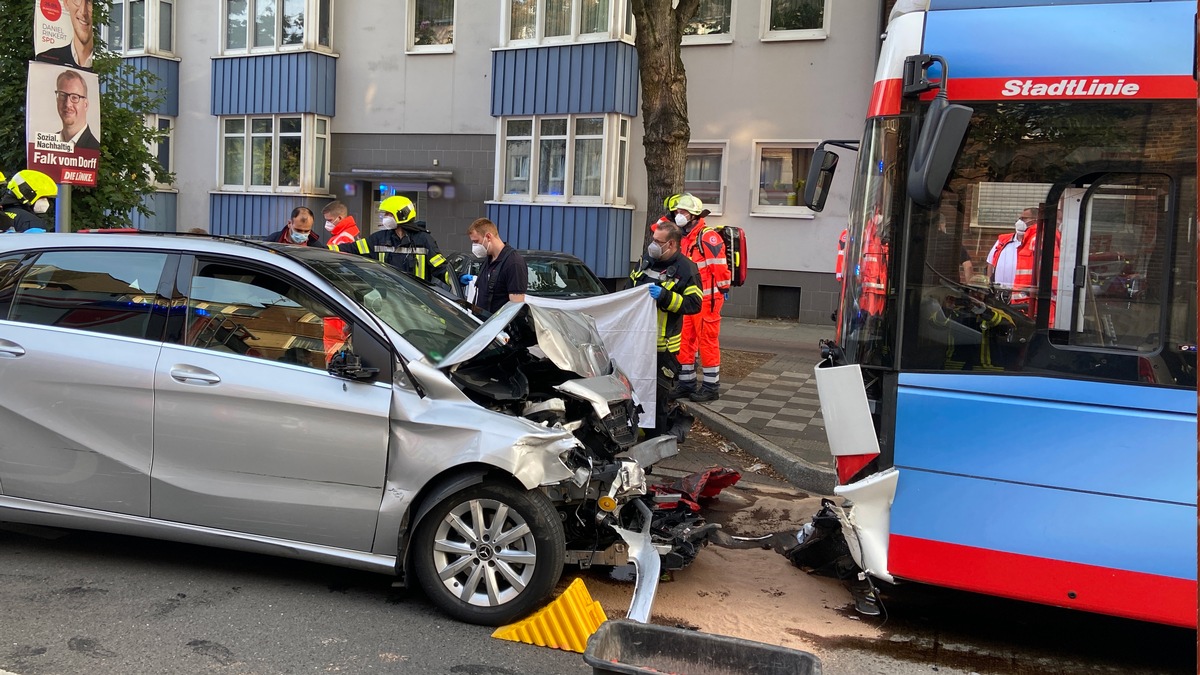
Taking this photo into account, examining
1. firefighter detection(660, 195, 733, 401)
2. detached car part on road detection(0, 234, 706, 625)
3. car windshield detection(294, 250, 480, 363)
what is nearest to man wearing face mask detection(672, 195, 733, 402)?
firefighter detection(660, 195, 733, 401)

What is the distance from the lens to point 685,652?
120 inches

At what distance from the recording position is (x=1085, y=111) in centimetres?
373

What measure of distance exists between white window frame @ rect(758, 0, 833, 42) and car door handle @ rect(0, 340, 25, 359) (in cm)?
1419

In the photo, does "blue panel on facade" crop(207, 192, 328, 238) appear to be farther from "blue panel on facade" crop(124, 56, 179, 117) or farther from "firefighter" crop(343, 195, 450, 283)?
"firefighter" crop(343, 195, 450, 283)

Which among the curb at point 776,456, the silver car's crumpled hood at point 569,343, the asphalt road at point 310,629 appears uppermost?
the silver car's crumpled hood at point 569,343

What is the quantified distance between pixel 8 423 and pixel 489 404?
7.82 ft

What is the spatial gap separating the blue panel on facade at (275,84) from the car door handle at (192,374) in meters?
16.5

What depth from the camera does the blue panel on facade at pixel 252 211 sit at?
66.1 ft

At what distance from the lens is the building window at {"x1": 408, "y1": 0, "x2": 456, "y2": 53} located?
18.7 metres

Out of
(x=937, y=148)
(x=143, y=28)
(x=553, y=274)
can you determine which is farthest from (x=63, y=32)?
(x=143, y=28)

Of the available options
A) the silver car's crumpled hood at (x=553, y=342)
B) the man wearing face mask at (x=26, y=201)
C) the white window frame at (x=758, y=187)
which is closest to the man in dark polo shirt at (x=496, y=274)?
the silver car's crumpled hood at (x=553, y=342)

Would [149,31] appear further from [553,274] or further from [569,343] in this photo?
[569,343]

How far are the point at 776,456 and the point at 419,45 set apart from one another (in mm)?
14526

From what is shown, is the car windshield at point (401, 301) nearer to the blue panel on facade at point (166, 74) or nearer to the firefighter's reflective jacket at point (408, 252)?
the firefighter's reflective jacket at point (408, 252)
